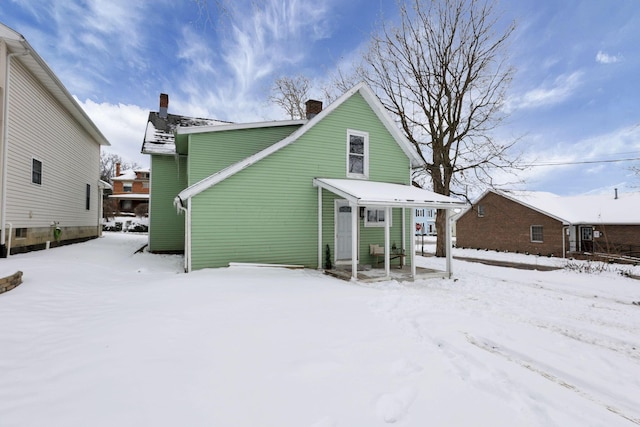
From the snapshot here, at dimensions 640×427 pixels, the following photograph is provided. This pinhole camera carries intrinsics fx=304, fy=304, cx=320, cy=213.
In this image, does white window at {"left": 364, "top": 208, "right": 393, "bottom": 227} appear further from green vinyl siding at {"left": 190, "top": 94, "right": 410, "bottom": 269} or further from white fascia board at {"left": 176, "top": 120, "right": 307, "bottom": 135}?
white fascia board at {"left": 176, "top": 120, "right": 307, "bottom": 135}

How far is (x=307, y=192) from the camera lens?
35.0ft

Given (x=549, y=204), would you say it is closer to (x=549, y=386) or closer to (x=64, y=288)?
(x=549, y=386)

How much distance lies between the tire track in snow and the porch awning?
4.63 m

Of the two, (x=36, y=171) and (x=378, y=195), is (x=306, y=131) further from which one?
(x=36, y=171)

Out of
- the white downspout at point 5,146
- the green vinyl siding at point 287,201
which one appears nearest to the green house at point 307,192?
the green vinyl siding at point 287,201

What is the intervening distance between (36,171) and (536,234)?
103 feet

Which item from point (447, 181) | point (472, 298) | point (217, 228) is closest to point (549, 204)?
point (447, 181)

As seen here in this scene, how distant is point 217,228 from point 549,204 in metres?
27.9

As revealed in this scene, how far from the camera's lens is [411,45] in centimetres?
1830

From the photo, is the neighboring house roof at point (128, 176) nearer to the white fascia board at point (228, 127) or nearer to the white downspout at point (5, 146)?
the white downspout at point (5, 146)

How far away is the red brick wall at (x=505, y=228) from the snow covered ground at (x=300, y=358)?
64.9 feet

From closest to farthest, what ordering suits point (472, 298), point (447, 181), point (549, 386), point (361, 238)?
point (549, 386)
point (472, 298)
point (361, 238)
point (447, 181)

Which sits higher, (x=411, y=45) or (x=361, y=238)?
(x=411, y=45)

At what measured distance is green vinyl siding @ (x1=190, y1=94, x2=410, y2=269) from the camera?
9.33 metres
